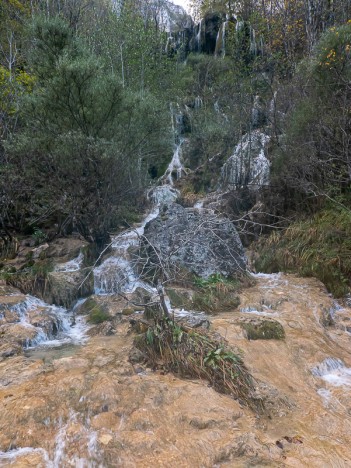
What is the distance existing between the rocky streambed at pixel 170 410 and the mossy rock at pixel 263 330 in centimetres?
2

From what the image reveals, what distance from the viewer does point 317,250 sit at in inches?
352

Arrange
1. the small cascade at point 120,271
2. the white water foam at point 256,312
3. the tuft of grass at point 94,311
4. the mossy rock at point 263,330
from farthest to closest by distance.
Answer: the small cascade at point 120,271, the tuft of grass at point 94,311, the white water foam at point 256,312, the mossy rock at point 263,330

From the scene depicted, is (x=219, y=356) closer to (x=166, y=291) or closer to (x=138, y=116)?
(x=166, y=291)

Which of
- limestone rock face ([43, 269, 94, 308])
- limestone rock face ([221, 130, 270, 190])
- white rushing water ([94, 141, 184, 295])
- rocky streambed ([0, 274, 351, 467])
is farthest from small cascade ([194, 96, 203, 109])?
rocky streambed ([0, 274, 351, 467])

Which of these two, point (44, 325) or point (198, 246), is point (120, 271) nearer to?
point (198, 246)

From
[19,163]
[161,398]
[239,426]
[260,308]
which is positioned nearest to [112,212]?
[19,163]

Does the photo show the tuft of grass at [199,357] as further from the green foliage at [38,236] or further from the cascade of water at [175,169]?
the cascade of water at [175,169]

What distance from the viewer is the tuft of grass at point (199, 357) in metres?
4.29

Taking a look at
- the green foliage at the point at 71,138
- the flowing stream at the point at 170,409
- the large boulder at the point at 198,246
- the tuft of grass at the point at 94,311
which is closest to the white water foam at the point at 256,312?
the flowing stream at the point at 170,409

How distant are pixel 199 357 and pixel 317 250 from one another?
5.64 meters

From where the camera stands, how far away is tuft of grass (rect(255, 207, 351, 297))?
824 centimetres

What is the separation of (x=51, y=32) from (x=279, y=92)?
906cm

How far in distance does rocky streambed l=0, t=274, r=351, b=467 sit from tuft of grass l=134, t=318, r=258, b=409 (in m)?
0.13

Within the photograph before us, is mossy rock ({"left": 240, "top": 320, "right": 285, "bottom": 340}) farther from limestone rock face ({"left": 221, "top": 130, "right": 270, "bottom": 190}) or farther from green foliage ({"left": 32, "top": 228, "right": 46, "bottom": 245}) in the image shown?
limestone rock face ({"left": 221, "top": 130, "right": 270, "bottom": 190})
